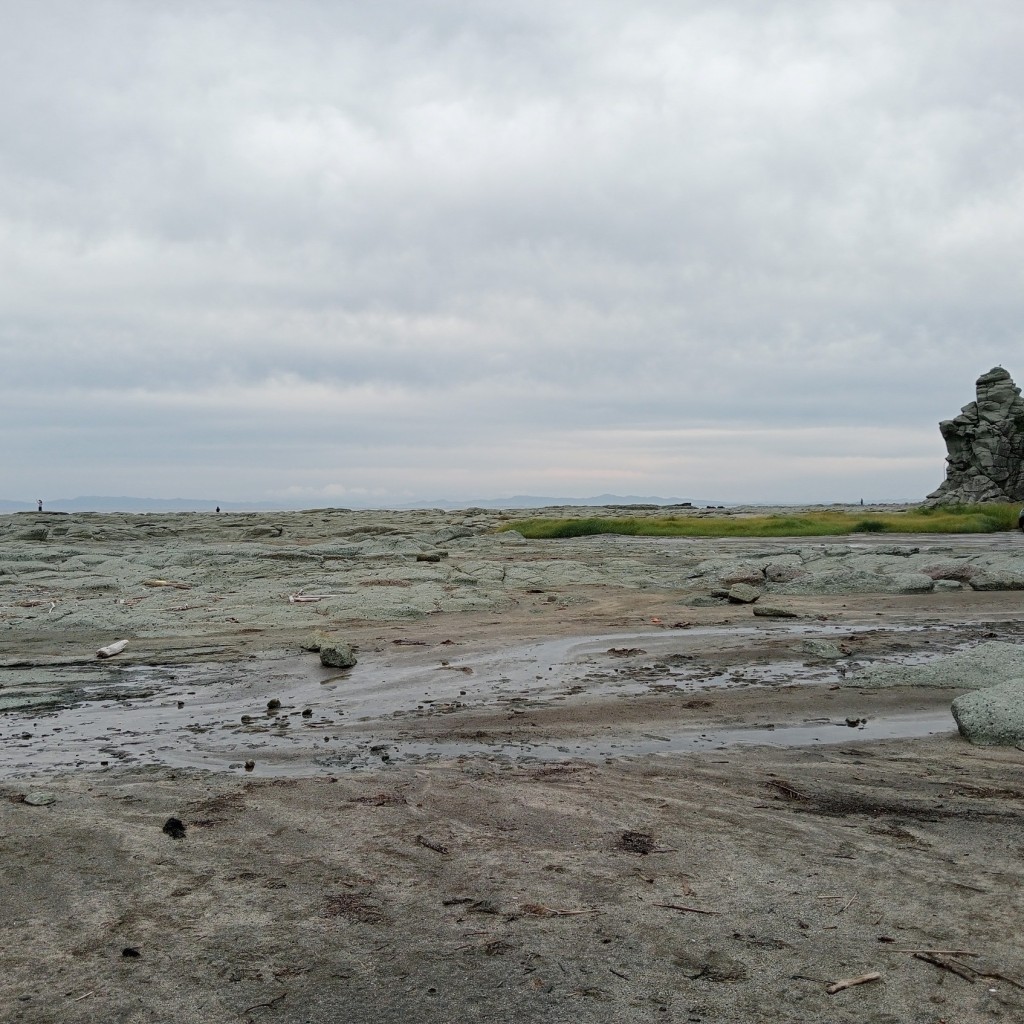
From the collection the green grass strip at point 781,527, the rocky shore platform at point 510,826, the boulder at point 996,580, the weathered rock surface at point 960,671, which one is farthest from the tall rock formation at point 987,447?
the weathered rock surface at point 960,671

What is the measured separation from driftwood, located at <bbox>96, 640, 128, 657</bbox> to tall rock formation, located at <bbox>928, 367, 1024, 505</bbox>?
6181 cm

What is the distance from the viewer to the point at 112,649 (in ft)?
36.3

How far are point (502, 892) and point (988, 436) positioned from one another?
67863 mm

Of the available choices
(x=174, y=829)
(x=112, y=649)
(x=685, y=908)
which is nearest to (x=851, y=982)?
(x=685, y=908)

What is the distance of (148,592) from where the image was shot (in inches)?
642

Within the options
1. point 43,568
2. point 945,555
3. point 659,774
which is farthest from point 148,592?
point 945,555

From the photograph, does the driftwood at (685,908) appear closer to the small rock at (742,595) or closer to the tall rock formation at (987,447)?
the small rock at (742,595)

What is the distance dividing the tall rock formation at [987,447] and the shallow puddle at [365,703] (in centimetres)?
5762

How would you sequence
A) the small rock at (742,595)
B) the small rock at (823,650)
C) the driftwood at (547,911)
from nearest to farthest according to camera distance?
the driftwood at (547,911) < the small rock at (823,650) < the small rock at (742,595)

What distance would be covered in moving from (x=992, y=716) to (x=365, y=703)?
212 inches

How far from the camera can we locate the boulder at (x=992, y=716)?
268 inches

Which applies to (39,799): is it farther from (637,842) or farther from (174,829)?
(637,842)

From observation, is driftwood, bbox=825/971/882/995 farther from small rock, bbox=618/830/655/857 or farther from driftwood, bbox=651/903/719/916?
small rock, bbox=618/830/655/857

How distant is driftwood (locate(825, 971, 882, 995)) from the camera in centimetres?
325
